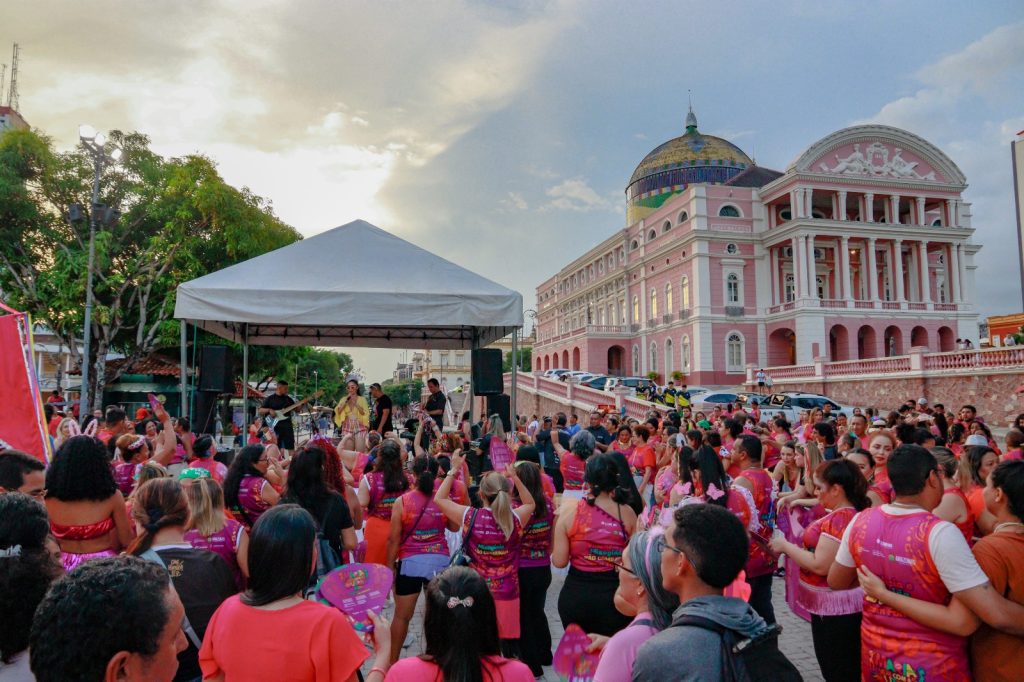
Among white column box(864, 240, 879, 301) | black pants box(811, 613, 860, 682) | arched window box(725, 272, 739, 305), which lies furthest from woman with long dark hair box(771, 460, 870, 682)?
white column box(864, 240, 879, 301)

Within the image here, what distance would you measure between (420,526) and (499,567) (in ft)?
2.60

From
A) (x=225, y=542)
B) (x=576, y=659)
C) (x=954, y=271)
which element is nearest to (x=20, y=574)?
(x=225, y=542)

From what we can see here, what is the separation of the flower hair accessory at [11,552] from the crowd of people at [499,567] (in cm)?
1

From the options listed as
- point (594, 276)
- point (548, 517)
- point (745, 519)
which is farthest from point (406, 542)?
point (594, 276)

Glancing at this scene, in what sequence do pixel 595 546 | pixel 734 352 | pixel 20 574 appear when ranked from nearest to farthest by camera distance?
pixel 20 574
pixel 595 546
pixel 734 352

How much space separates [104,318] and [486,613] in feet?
77.3

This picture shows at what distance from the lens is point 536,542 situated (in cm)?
481

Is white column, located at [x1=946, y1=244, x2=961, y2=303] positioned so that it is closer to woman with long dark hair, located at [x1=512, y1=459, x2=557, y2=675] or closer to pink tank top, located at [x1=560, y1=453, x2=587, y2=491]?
pink tank top, located at [x1=560, y1=453, x2=587, y2=491]

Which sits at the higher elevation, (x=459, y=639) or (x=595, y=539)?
(x=459, y=639)

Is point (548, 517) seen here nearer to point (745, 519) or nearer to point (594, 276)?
point (745, 519)

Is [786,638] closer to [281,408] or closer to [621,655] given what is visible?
[621,655]

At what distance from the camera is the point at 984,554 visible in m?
2.70

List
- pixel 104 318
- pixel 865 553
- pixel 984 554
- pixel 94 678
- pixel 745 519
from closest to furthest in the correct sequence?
pixel 94 678 < pixel 984 554 < pixel 865 553 < pixel 745 519 < pixel 104 318

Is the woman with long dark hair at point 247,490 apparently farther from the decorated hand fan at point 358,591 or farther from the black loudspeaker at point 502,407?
the black loudspeaker at point 502,407
